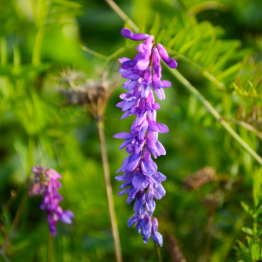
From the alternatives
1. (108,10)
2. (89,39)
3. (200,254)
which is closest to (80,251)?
(200,254)

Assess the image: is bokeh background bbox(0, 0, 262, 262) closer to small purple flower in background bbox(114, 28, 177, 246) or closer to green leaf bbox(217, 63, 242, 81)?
green leaf bbox(217, 63, 242, 81)

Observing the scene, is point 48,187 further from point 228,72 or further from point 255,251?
point 228,72

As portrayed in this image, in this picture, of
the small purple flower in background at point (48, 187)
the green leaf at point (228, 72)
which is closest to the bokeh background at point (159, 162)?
the green leaf at point (228, 72)

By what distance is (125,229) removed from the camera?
1.04 metres

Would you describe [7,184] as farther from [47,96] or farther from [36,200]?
[47,96]

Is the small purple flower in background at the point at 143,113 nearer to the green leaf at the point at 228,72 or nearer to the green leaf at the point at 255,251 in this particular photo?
the green leaf at the point at 255,251

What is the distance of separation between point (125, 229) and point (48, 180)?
50 cm

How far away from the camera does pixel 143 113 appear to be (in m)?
0.45

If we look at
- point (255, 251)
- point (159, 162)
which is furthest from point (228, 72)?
point (159, 162)

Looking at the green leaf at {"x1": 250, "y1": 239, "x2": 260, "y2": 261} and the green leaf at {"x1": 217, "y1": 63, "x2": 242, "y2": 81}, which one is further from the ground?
the green leaf at {"x1": 217, "y1": 63, "x2": 242, "y2": 81}

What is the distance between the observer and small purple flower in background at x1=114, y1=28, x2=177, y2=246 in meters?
→ 0.44

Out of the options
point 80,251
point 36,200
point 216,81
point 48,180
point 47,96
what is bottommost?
point 36,200

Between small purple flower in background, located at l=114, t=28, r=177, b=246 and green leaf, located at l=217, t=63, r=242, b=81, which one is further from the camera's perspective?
green leaf, located at l=217, t=63, r=242, b=81

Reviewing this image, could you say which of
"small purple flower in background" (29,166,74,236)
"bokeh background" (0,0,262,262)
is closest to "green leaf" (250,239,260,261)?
"bokeh background" (0,0,262,262)
